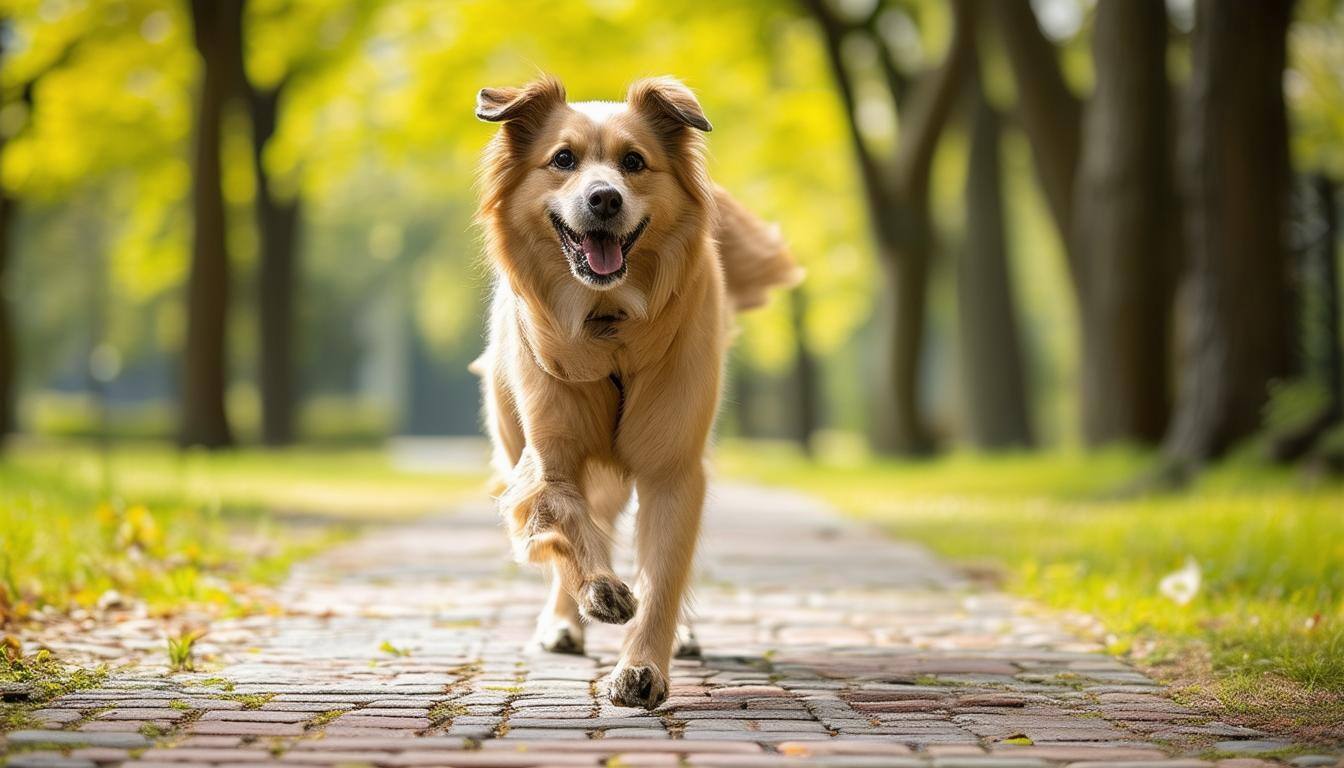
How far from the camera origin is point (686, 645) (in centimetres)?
608

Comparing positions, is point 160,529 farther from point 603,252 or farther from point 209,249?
point 209,249

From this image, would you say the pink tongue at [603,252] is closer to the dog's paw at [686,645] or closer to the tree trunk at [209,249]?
the dog's paw at [686,645]

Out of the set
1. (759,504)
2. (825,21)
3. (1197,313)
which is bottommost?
(759,504)

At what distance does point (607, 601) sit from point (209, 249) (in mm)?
17062

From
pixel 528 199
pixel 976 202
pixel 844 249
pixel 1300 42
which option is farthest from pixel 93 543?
pixel 844 249

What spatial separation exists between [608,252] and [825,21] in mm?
17233

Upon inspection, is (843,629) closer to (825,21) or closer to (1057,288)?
(825,21)

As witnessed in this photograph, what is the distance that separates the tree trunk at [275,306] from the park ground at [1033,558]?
12.1 m

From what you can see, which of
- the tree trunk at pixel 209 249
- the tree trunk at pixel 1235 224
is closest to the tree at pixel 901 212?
the tree trunk at pixel 209 249

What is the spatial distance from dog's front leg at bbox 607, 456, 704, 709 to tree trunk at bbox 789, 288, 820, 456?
25.1 m

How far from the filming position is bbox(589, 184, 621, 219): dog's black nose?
5156 millimetres

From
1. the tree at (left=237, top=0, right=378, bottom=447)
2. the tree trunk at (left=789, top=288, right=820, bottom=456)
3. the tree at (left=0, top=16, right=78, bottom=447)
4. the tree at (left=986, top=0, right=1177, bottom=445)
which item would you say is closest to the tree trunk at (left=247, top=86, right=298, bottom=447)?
the tree at (left=237, top=0, right=378, bottom=447)

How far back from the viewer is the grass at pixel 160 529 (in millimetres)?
7180

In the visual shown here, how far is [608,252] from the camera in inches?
209
